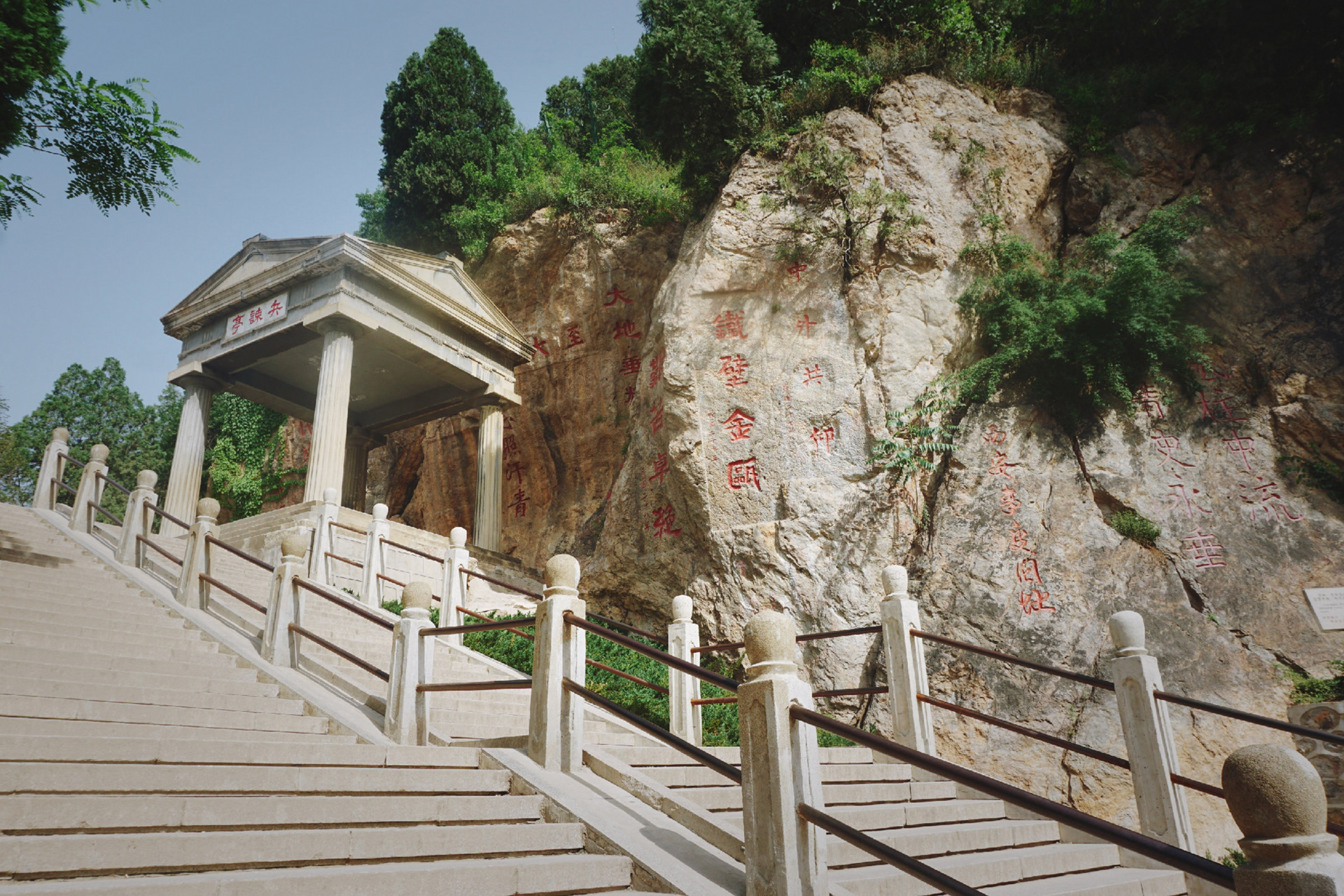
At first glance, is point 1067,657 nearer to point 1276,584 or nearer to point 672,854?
point 1276,584

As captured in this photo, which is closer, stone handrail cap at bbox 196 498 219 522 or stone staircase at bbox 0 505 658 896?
stone staircase at bbox 0 505 658 896

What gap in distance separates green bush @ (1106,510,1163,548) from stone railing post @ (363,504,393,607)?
913cm

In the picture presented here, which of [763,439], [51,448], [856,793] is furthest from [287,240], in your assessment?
[856,793]

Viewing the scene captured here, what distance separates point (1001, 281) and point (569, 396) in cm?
914

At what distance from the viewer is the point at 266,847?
10.3ft

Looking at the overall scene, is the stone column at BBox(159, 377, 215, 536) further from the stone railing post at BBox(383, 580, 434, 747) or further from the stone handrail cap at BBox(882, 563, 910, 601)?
the stone handrail cap at BBox(882, 563, 910, 601)

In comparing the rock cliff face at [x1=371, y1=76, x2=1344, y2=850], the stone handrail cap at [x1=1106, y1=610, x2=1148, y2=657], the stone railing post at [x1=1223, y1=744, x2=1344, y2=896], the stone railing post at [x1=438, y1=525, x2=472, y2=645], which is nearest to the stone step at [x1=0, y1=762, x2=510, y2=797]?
the stone railing post at [x1=1223, y1=744, x2=1344, y2=896]

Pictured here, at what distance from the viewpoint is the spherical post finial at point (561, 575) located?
15.8 feet

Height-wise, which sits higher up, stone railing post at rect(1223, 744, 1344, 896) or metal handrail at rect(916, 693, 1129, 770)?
stone railing post at rect(1223, 744, 1344, 896)

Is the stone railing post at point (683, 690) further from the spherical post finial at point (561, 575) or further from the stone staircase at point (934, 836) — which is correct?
the spherical post finial at point (561, 575)

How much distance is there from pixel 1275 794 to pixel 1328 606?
895 cm

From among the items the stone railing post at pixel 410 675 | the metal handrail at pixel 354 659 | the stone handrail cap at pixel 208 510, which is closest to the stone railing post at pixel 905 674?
the stone railing post at pixel 410 675

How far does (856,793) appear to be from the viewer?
5219mm

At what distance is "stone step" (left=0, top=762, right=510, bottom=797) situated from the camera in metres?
3.37
